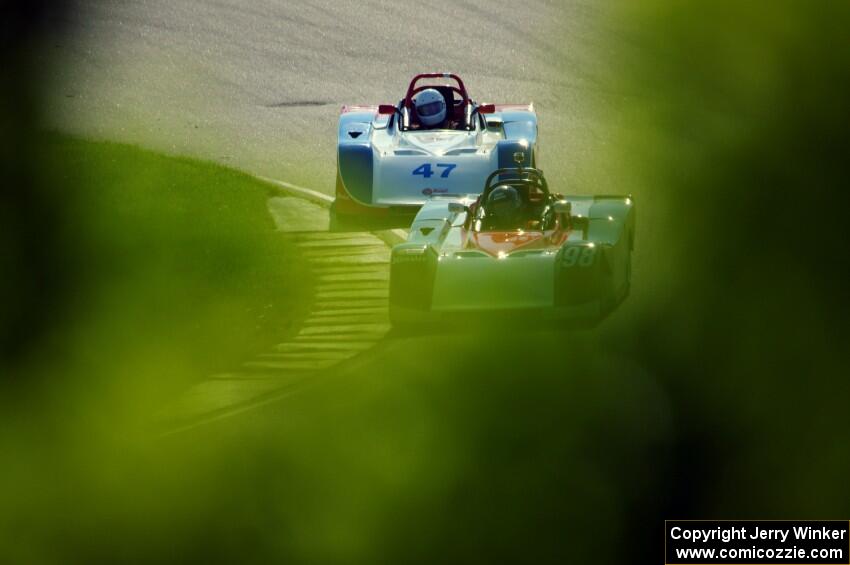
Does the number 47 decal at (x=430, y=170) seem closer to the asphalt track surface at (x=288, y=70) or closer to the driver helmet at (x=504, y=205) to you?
the asphalt track surface at (x=288, y=70)

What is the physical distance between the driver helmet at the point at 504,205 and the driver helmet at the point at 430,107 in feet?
10.9

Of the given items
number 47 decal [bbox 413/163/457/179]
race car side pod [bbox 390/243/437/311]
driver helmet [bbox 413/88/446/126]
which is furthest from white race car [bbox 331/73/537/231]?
race car side pod [bbox 390/243/437/311]

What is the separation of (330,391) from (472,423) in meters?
2.16

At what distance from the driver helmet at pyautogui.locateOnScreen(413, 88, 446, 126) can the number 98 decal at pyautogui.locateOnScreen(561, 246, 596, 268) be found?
4810 millimetres

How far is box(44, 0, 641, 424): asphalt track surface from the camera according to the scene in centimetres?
1459

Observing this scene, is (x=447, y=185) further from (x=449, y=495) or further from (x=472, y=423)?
(x=449, y=495)

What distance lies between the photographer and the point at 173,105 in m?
16.3

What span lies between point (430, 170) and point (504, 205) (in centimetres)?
207

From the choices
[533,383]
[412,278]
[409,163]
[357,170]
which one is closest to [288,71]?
[357,170]

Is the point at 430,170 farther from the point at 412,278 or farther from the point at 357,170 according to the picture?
the point at 412,278

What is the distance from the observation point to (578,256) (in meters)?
8.58

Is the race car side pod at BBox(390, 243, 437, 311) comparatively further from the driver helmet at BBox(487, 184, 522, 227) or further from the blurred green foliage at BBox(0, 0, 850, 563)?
the driver helmet at BBox(487, 184, 522, 227)

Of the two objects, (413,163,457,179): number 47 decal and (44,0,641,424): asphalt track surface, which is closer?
(413,163,457,179): number 47 decal

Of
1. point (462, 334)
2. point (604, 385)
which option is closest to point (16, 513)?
point (604, 385)
